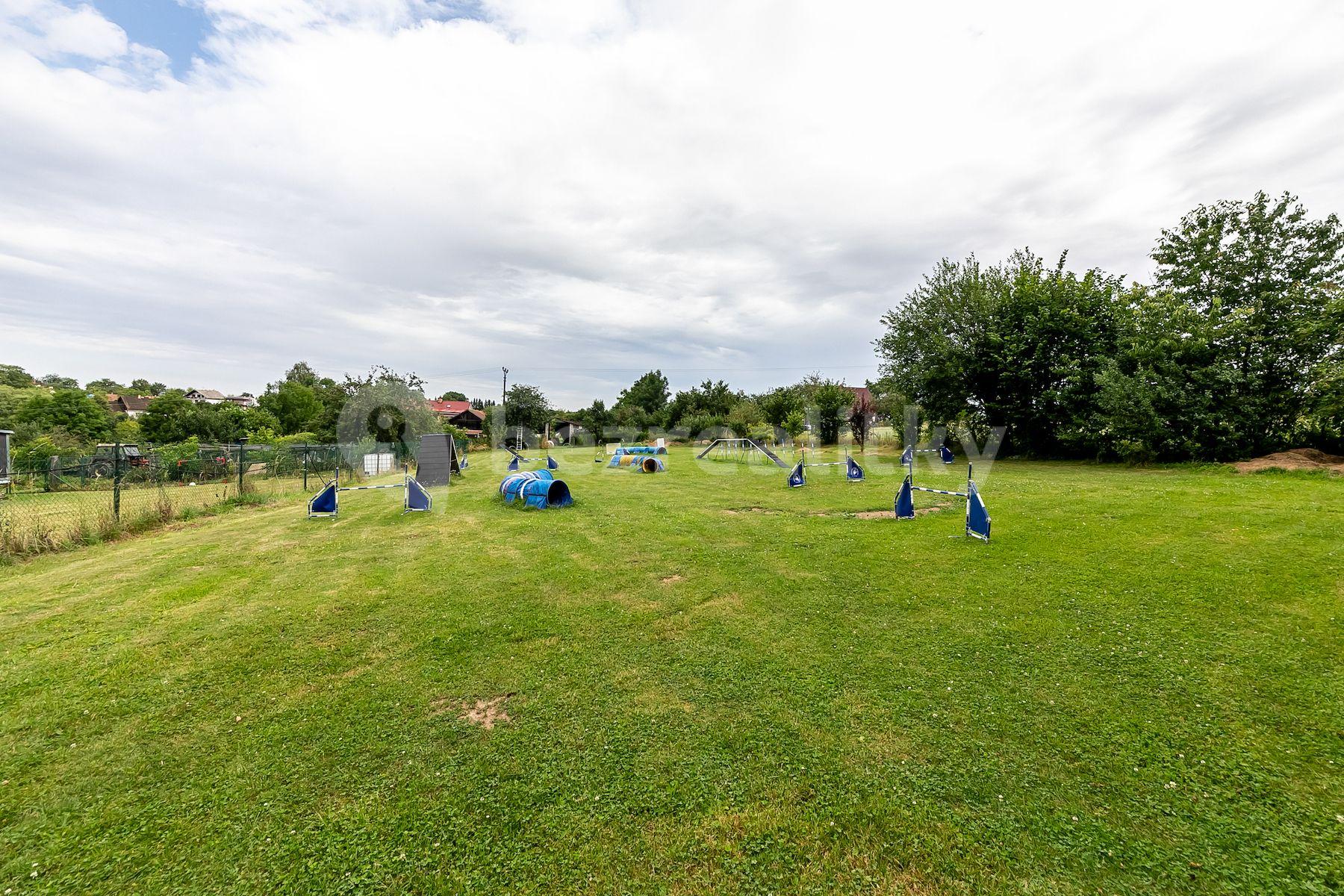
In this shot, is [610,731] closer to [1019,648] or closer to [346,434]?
[1019,648]

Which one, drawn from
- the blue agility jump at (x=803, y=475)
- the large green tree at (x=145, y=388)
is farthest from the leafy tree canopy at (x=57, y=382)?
the blue agility jump at (x=803, y=475)

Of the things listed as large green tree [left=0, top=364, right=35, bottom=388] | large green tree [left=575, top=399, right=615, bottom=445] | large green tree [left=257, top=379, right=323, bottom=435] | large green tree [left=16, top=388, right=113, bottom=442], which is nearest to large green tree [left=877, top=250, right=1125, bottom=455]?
large green tree [left=575, top=399, right=615, bottom=445]

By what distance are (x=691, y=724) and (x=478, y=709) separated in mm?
1652

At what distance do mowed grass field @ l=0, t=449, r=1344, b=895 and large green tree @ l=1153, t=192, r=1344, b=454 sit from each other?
1379cm

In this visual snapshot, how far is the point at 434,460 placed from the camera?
17.2 metres

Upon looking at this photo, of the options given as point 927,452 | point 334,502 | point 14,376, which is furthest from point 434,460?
point 14,376

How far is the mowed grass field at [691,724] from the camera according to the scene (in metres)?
2.51

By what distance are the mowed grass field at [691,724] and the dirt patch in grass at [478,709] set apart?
5 cm

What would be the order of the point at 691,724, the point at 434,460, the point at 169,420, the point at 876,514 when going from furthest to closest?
1. the point at 169,420
2. the point at 434,460
3. the point at 876,514
4. the point at 691,724

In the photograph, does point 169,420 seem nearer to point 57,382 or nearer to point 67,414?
point 67,414

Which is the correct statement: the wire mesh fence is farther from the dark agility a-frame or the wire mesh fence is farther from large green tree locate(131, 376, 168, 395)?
large green tree locate(131, 376, 168, 395)

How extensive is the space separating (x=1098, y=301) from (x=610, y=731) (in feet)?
86.4

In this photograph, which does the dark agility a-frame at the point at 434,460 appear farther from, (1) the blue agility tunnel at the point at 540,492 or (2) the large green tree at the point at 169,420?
(2) the large green tree at the point at 169,420

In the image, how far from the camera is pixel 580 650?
4.75 meters
